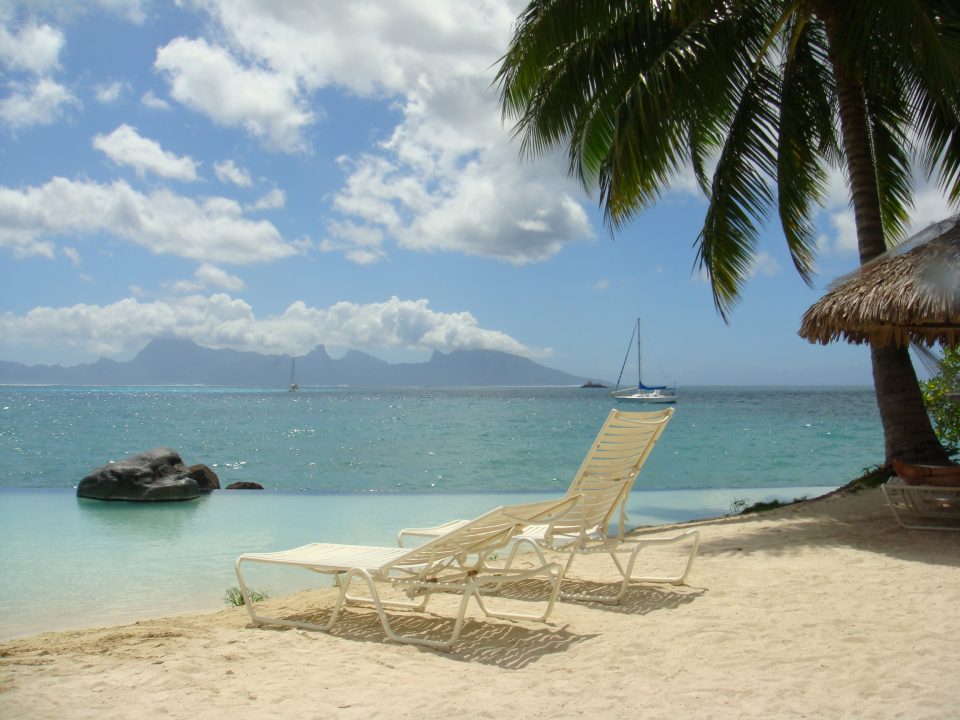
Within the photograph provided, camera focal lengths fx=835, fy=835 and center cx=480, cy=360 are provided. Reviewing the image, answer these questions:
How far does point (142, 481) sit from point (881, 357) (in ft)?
34.2

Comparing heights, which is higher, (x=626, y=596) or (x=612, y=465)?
(x=612, y=465)

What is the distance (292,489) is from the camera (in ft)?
49.8

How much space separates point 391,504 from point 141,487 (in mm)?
3884

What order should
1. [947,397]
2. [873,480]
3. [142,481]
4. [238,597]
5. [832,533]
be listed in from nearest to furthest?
[238,597]
[832,533]
[873,480]
[947,397]
[142,481]

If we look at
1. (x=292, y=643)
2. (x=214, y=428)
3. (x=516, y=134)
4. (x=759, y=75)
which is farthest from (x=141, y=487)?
(x=214, y=428)

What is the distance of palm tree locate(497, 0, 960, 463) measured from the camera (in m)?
8.38

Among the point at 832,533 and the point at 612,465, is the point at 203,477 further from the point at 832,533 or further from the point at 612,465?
the point at 612,465

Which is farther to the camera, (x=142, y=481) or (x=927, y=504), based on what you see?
(x=142, y=481)

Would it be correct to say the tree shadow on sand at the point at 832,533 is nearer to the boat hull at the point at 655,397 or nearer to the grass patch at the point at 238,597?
the grass patch at the point at 238,597

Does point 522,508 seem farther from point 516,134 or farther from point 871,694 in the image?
point 516,134

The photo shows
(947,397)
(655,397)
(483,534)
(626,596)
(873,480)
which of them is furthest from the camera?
(655,397)

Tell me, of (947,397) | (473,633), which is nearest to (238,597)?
(473,633)

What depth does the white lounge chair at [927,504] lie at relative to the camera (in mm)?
6645

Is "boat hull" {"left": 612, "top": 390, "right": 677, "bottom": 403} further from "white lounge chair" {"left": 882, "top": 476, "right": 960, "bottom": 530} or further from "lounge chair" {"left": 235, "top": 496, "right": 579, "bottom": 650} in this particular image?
"lounge chair" {"left": 235, "top": 496, "right": 579, "bottom": 650}
